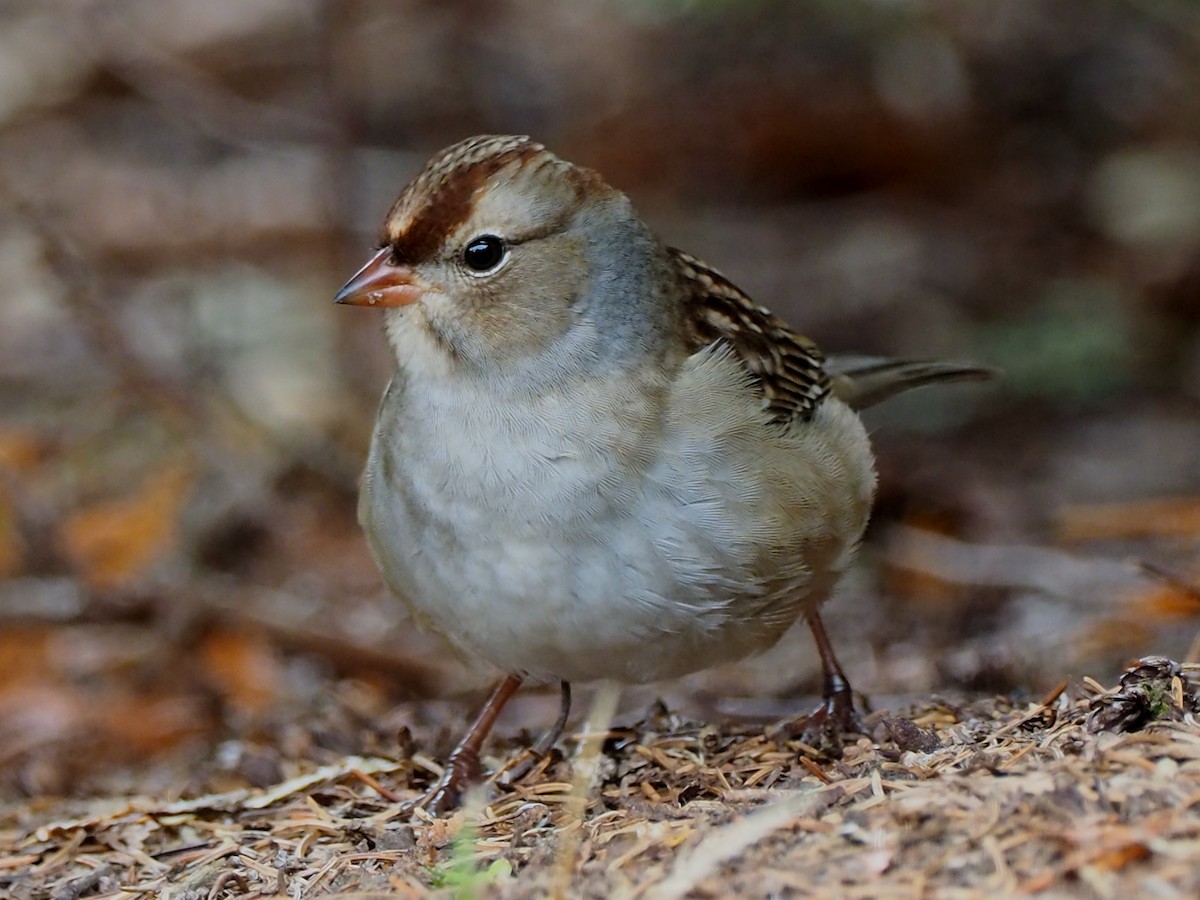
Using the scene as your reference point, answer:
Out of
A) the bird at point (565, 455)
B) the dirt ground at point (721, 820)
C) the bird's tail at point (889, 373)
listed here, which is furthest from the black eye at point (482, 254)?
the bird's tail at point (889, 373)

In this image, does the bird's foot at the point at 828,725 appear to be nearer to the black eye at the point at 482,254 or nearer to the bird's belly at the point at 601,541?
the bird's belly at the point at 601,541

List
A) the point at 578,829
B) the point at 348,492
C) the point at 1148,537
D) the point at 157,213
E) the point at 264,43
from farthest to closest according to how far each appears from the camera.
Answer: the point at 264,43 < the point at 157,213 < the point at 348,492 < the point at 1148,537 < the point at 578,829

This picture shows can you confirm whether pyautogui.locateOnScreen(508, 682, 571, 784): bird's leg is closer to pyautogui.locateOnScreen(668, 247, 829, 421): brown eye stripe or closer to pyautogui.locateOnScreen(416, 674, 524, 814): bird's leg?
pyautogui.locateOnScreen(416, 674, 524, 814): bird's leg

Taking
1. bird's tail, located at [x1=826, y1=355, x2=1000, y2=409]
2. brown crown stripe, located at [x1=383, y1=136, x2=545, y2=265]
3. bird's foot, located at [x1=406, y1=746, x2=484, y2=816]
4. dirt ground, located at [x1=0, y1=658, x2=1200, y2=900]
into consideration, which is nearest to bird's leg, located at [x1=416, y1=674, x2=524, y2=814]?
bird's foot, located at [x1=406, y1=746, x2=484, y2=816]

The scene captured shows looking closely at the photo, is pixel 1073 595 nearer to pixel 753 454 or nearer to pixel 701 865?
pixel 753 454

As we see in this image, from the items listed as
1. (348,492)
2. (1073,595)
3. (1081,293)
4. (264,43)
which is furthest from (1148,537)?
(264,43)

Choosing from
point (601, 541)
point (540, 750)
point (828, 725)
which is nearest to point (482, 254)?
point (601, 541)
